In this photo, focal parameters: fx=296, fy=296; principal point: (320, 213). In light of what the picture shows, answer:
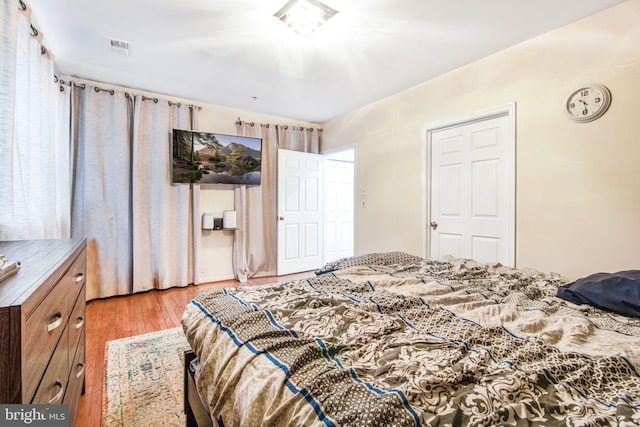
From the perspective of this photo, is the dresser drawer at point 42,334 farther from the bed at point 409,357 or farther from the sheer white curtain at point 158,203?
the sheer white curtain at point 158,203

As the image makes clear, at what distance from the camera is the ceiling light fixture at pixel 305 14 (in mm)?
2070

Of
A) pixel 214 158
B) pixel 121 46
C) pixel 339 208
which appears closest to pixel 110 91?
pixel 121 46

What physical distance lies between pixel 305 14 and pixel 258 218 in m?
2.94

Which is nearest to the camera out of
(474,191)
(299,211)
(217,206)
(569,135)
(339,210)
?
(569,135)

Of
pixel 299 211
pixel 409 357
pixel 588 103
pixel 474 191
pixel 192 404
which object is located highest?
pixel 588 103

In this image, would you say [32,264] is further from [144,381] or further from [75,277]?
[144,381]

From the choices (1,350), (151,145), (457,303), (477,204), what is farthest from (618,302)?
(151,145)

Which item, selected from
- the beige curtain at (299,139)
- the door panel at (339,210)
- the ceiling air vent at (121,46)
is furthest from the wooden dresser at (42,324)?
the door panel at (339,210)

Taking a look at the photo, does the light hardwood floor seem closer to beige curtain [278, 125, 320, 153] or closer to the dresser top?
the dresser top

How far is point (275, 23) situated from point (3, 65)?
165cm

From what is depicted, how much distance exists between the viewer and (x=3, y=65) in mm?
1469

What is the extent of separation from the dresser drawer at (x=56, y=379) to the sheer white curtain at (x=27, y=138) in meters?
0.89

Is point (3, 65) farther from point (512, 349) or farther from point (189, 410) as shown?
point (512, 349)

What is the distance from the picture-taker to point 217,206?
169 inches
